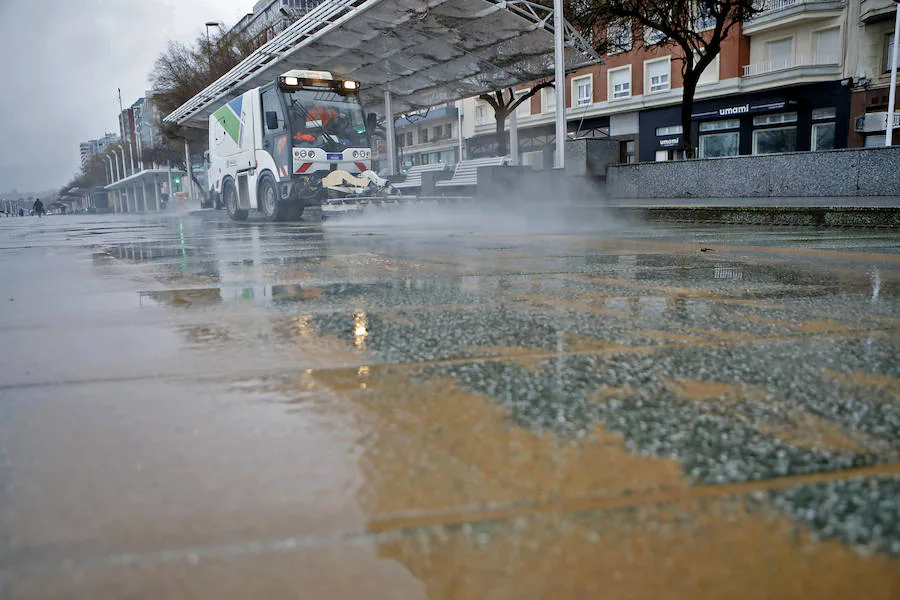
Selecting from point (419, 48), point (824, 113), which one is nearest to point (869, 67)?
point (824, 113)

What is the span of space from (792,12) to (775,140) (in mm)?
5339

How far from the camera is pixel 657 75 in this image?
115 feet

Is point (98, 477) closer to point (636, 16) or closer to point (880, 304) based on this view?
point (880, 304)

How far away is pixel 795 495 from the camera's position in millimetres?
1145

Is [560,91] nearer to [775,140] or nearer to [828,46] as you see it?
[775,140]

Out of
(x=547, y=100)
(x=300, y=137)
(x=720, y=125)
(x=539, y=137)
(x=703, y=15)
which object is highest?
(x=547, y=100)

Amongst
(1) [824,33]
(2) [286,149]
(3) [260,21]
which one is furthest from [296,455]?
(3) [260,21]

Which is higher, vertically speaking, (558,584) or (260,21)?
(260,21)

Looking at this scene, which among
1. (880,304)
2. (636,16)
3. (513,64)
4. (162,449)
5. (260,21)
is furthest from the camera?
(260,21)

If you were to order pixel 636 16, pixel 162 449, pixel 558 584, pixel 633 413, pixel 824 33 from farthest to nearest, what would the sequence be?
pixel 824 33
pixel 636 16
pixel 633 413
pixel 162 449
pixel 558 584

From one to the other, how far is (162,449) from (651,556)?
98 centimetres

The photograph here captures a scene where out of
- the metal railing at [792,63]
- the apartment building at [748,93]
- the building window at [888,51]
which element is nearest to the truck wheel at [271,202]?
the apartment building at [748,93]

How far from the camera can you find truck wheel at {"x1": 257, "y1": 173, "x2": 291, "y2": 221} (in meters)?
16.3

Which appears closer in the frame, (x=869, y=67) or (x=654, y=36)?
(x=654, y=36)
